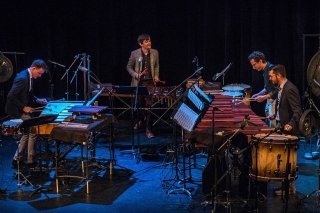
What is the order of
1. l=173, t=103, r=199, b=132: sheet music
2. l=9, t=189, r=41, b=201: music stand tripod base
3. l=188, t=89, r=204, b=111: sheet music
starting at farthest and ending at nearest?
l=9, t=189, r=41, b=201: music stand tripod base
l=173, t=103, r=199, b=132: sheet music
l=188, t=89, r=204, b=111: sheet music

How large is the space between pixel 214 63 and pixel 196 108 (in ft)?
17.7

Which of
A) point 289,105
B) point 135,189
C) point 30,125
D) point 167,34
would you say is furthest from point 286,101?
point 167,34

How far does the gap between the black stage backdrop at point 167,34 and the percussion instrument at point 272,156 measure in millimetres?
4690

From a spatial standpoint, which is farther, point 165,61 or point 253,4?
A: point 165,61

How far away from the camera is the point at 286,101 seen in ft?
25.7

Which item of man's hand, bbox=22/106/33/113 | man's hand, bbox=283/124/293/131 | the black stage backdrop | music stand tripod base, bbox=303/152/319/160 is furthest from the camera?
the black stage backdrop

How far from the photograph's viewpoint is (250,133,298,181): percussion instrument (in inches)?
271

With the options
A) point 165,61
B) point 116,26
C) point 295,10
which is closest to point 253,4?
point 295,10

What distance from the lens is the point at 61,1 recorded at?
13.0 metres

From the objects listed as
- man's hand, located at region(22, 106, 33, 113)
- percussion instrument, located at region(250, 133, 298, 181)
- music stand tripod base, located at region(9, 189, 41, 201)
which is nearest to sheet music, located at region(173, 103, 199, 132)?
percussion instrument, located at region(250, 133, 298, 181)

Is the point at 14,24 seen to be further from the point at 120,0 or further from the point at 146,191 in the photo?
the point at 146,191

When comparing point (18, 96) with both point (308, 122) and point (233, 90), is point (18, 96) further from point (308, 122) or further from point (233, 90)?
point (308, 122)

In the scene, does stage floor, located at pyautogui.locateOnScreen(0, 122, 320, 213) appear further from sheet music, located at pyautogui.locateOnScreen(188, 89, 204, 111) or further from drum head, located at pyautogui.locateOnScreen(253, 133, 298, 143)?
sheet music, located at pyautogui.locateOnScreen(188, 89, 204, 111)

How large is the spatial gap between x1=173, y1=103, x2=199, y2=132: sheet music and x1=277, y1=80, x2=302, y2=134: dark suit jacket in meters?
1.41
